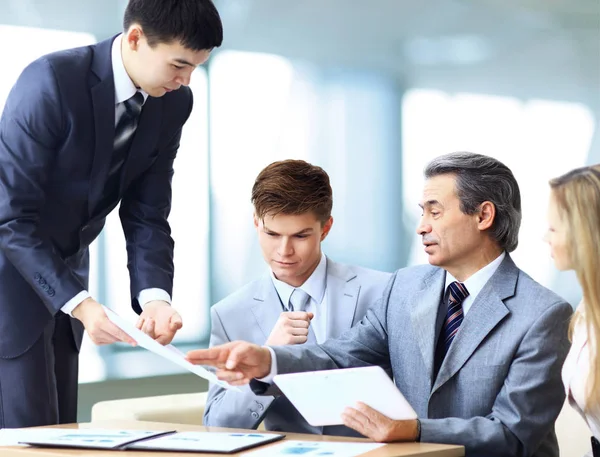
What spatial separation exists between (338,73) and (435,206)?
304 centimetres

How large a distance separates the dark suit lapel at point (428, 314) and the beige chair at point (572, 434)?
63 cm

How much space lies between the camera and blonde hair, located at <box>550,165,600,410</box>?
181cm

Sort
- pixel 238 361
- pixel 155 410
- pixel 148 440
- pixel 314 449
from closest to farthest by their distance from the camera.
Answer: pixel 314 449 → pixel 148 440 → pixel 238 361 → pixel 155 410

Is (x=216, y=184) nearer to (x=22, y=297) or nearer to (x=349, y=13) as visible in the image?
(x=349, y=13)

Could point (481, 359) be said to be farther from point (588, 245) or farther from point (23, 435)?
point (23, 435)

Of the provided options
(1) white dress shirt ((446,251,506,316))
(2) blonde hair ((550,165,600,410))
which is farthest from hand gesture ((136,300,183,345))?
(2) blonde hair ((550,165,600,410))

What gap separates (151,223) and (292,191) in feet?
1.25

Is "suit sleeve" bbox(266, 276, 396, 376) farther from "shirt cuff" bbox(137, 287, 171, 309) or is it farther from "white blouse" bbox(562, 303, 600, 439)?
"white blouse" bbox(562, 303, 600, 439)

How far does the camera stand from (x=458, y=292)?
231 cm

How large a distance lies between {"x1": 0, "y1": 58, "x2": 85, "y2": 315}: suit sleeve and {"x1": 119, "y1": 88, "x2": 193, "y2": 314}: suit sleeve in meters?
0.29

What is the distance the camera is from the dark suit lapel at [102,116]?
221cm

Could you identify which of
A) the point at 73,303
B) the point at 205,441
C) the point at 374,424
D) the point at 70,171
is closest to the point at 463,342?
the point at 374,424

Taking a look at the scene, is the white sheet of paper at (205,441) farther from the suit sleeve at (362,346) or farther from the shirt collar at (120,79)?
the shirt collar at (120,79)

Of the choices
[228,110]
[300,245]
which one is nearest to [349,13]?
[228,110]
